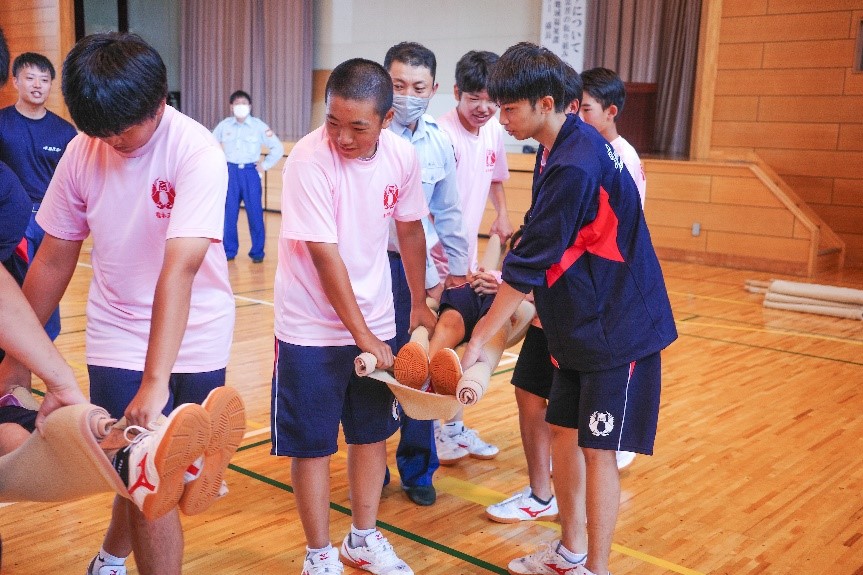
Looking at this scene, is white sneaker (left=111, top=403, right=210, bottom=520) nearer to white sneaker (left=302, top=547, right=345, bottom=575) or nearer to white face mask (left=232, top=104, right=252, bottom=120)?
white sneaker (left=302, top=547, right=345, bottom=575)

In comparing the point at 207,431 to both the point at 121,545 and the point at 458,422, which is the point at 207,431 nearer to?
the point at 121,545

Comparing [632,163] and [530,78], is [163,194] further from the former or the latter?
[632,163]

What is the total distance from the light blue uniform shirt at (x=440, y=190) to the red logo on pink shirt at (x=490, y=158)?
0.35 metres

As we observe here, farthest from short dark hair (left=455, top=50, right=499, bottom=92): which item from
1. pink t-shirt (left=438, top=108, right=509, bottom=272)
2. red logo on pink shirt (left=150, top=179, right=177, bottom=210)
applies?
red logo on pink shirt (left=150, top=179, right=177, bottom=210)

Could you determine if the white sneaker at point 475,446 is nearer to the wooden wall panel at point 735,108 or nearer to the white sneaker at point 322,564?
the white sneaker at point 322,564

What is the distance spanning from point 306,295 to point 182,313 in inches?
23.2

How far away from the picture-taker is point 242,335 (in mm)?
5426

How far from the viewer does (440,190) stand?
124 inches

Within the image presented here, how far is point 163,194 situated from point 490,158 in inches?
74.2

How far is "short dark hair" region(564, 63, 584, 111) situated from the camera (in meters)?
2.22

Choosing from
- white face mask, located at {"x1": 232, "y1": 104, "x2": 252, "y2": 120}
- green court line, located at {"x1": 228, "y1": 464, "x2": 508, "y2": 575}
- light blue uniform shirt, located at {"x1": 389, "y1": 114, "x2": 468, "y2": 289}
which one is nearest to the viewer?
green court line, located at {"x1": 228, "y1": 464, "x2": 508, "y2": 575}

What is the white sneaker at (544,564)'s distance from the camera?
250 cm

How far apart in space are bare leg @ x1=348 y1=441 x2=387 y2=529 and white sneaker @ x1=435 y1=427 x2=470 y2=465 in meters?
0.93

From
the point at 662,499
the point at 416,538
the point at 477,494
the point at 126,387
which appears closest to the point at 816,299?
the point at 662,499
